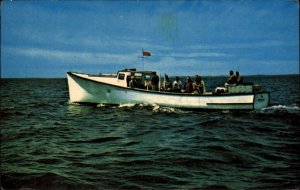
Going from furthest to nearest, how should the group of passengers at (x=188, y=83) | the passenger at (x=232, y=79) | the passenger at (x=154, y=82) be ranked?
the passenger at (x=154, y=82) < the group of passengers at (x=188, y=83) < the passenger at (x=232, y=79)

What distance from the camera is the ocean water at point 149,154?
7.43 meters

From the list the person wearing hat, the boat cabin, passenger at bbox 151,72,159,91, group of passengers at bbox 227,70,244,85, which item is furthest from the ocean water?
the boat cabin

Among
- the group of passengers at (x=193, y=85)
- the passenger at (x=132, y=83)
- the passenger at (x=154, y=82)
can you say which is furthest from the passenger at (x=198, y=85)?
the passenger at (x=132, y=83)

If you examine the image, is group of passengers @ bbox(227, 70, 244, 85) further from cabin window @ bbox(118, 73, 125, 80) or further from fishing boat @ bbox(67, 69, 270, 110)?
cabin window @ bbox(118, 73, 125, 80)

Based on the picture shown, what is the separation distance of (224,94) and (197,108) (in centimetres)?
204

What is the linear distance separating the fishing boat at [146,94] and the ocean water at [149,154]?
144 inches

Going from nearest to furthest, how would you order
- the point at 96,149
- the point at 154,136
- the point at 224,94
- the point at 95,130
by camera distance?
1. the point at 96,149
2. the point at 154,136
3. the point at 95,130
4. the point at 224,94

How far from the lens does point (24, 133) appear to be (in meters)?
13.6

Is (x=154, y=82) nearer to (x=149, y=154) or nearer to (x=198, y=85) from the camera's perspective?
(x=198, y=85)

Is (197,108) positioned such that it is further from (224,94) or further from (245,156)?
(245,156)

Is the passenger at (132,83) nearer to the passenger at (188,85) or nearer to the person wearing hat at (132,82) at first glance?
the person wearing hat at (132,82)

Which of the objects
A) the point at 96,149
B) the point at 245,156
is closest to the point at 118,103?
the point at 96,149

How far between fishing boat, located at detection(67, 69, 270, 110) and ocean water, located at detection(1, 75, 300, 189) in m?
3.67

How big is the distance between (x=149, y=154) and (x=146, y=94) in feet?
42.3
